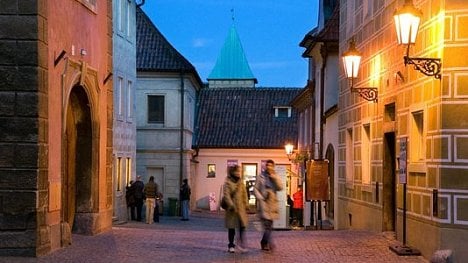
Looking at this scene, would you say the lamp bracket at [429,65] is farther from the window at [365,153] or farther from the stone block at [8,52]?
the window at [365,153]

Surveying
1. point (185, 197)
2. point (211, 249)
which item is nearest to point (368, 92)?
point (211, 249)

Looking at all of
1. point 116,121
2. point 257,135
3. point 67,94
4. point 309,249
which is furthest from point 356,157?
point 257,135

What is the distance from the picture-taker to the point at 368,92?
63.6ft

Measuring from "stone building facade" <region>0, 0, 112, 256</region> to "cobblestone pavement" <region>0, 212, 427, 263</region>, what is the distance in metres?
0.50

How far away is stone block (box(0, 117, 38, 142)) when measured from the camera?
46.5ft

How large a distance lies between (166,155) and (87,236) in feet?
90.2

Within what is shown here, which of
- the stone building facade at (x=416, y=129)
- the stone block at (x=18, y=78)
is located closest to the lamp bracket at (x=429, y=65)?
the stone building facade at (x=416, y=129)

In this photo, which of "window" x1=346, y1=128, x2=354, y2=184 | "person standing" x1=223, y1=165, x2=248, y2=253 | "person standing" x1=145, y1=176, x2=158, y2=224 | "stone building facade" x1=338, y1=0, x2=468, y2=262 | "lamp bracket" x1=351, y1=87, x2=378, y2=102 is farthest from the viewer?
"person standing" x1=145, y1=176, x2=158, y2=224

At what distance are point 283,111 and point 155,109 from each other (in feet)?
59.0

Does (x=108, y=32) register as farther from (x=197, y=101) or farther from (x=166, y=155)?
(x=197, y=101)

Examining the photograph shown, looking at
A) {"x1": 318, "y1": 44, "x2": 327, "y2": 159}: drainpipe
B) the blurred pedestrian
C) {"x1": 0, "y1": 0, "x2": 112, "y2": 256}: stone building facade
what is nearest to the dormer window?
the blurred pedestrian

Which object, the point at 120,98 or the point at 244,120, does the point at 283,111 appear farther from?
the point at 120,98

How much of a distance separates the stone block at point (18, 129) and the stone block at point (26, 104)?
0.33ft

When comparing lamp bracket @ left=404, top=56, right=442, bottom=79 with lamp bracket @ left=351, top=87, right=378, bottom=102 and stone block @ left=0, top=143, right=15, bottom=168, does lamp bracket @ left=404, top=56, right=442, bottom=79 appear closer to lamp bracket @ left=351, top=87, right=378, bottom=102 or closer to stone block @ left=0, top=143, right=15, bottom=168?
lamp bracket @ left=351, top=87, right=378, bottom=102
